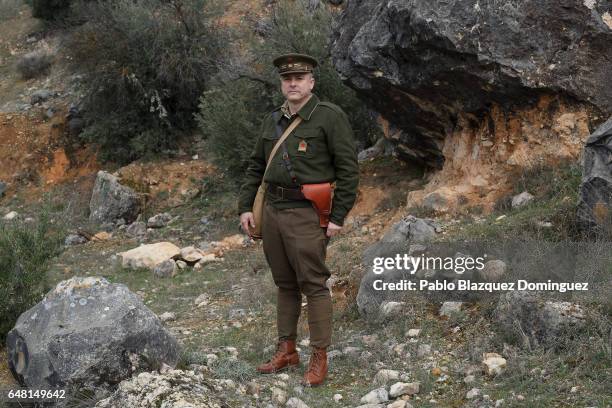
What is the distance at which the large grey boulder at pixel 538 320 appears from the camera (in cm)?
375

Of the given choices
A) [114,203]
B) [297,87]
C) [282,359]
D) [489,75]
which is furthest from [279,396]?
[114,203]

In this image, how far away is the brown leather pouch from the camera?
3.86 metres

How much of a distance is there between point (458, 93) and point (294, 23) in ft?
17.6

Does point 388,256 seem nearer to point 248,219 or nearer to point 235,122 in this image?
point 248,219

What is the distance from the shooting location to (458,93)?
7332 millimetres

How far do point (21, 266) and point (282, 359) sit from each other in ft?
7.26

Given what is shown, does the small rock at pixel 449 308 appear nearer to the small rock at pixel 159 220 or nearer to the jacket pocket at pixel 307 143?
the jacket pocket at pixel 307 143

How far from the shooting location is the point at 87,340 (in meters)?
3.77

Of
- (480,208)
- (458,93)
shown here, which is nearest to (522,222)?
(480,208)

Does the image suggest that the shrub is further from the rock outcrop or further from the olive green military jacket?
the olive green military jacket

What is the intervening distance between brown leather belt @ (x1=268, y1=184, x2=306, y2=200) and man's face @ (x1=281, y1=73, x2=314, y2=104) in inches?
20.1

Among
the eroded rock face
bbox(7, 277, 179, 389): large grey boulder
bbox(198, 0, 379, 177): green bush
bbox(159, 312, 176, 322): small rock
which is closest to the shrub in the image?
bbox(198, 0, 379, 177): green bush

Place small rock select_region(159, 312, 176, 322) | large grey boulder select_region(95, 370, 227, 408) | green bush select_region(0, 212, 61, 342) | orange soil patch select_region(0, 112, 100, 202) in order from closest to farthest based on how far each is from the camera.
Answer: large grey boulder select_region(95, 370, 227, 408), green bush select_region(0, 212, 61, 342), small rock select_region(159, 312, 176, 322), orange soil patch select_region(0, 112, 100, 202)

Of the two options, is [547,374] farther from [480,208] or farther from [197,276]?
[197,276]
